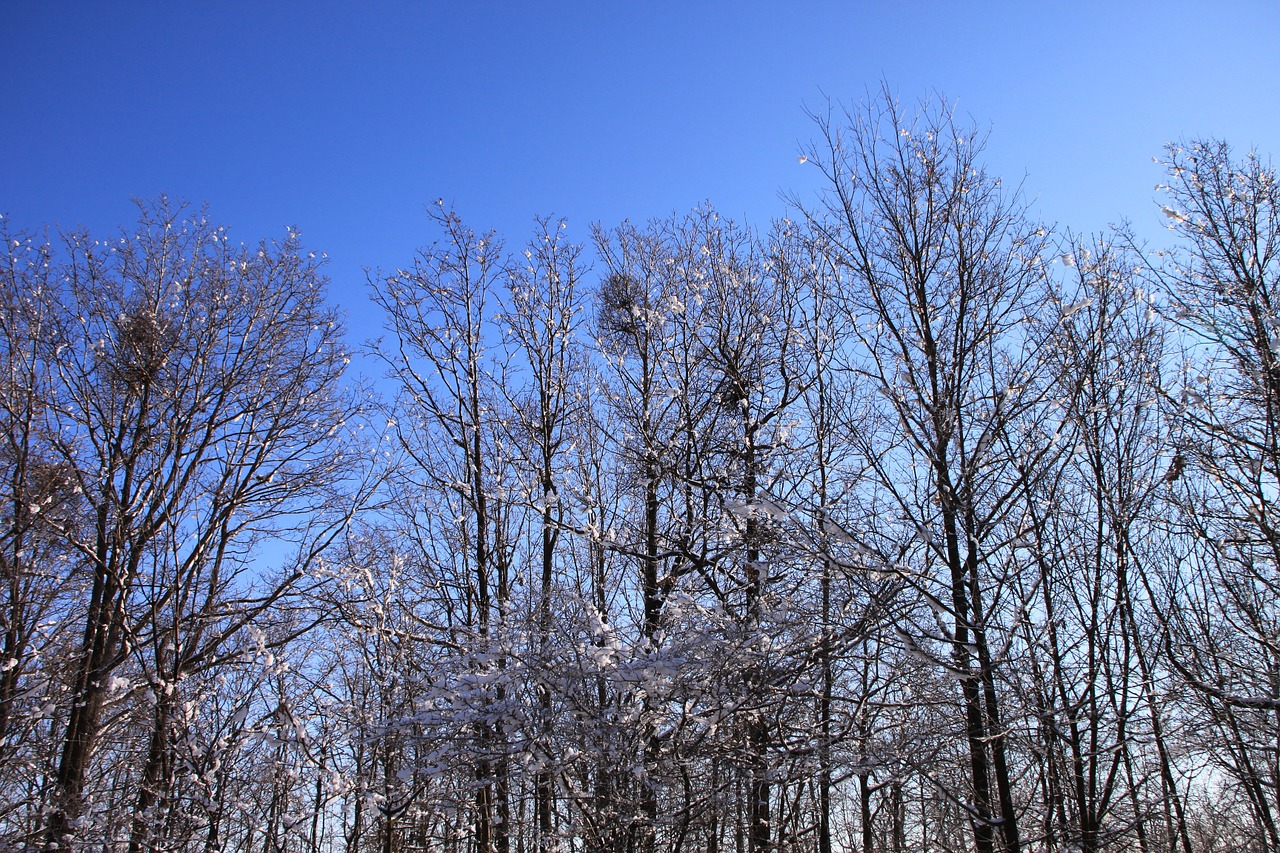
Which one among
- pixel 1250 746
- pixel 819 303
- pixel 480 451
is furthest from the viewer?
pixel 480 451

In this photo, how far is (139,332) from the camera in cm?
880

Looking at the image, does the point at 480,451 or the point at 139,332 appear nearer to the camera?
the point at 139,332

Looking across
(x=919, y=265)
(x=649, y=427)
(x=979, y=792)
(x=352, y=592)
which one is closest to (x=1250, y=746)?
(x=979, y=792)

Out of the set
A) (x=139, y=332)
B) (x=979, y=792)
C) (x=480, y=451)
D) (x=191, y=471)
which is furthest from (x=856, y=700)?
(x=139, y=332)

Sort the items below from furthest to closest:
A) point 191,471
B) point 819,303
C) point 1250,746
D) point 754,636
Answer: point 191,471, point 819,303, point 1250,746, point 754,636

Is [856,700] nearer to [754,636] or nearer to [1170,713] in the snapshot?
[754,636]

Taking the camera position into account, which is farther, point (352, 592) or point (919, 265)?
point (352, 592)

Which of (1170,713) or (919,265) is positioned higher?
(919,265)

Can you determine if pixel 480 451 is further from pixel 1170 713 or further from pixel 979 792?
pixel 1170 713

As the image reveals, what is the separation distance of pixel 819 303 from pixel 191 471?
8.18 metres

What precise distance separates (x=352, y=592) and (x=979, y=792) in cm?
630

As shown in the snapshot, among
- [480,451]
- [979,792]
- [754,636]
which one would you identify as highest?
[480,451]

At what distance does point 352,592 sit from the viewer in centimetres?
763

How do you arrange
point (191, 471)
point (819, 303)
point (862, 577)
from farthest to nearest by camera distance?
point (191, 471)
point (819, 303)
point (862, 577)
